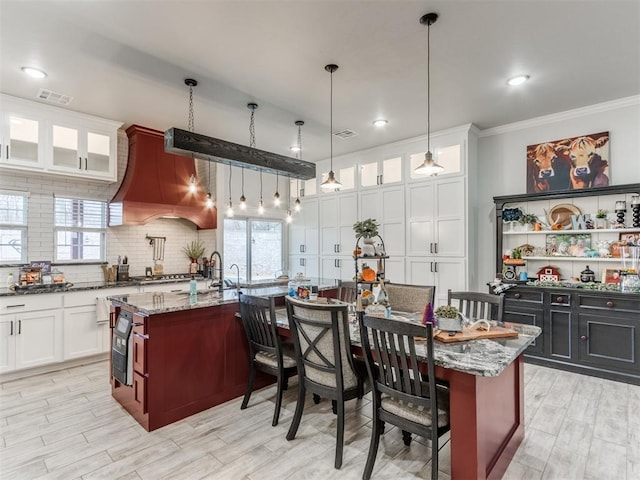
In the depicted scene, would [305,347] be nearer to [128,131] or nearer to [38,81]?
[38,81]

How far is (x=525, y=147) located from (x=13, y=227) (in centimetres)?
667

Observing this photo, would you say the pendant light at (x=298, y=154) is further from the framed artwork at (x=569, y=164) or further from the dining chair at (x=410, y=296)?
the framed artwork at (x=569, y=164)

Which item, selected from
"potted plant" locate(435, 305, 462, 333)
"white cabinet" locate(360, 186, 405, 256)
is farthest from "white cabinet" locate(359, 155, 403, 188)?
"potted plant" locate(435, 305, 462, 333)

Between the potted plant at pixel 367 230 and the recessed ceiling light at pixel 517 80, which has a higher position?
the recessed ceiling light at pixel 517 80

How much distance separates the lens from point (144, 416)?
275cm

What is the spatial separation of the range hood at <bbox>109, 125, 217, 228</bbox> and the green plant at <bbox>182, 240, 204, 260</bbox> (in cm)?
69

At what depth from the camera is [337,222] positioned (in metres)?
6.31

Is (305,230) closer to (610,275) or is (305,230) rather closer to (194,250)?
(194,250)

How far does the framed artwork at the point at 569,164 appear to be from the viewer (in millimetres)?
4094

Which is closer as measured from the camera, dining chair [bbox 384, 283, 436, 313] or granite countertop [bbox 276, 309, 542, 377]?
granite countertop [bbox 276, 309, 542, 377]

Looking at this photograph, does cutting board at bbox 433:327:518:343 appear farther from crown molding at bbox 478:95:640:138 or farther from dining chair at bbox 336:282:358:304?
crown molding at bbox 478:95:640:138

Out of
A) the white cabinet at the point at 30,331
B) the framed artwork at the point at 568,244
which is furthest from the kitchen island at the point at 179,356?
the framed artwork at the point at 568,244

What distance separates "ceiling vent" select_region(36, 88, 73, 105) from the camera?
3.69 metres

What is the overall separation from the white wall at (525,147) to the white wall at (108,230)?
432 centimetres
